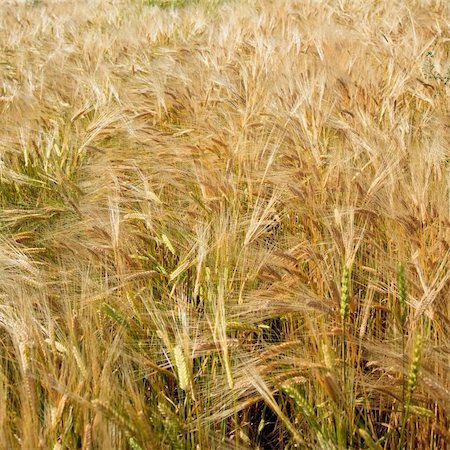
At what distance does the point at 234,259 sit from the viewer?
125cm

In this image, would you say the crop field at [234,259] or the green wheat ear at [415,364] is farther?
the crop field at [234,259]

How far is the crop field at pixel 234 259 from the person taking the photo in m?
0.89

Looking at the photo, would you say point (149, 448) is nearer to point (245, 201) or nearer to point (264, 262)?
point (264, 262)

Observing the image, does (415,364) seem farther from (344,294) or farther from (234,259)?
(234,259)

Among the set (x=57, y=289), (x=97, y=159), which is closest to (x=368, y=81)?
(x=97, y=159)

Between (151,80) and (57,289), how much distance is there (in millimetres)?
1506

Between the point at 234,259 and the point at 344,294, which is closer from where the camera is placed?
the point at 344,294

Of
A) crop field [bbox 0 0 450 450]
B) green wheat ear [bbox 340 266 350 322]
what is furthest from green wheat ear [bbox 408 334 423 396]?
green wheat ear [bbox 340 266 350 322]

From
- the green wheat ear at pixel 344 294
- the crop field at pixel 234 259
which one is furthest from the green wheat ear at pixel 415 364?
the green wheat ear at pixel 344 294

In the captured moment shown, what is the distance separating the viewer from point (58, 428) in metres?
0.87

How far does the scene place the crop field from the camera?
888mm

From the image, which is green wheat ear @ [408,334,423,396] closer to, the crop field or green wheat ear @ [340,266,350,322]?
the crop field

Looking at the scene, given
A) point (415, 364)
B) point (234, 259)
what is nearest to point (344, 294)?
point (415, 364)

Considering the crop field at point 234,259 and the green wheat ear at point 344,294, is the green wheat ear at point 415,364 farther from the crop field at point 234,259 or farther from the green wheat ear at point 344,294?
the green wheat ear at point 344,294
